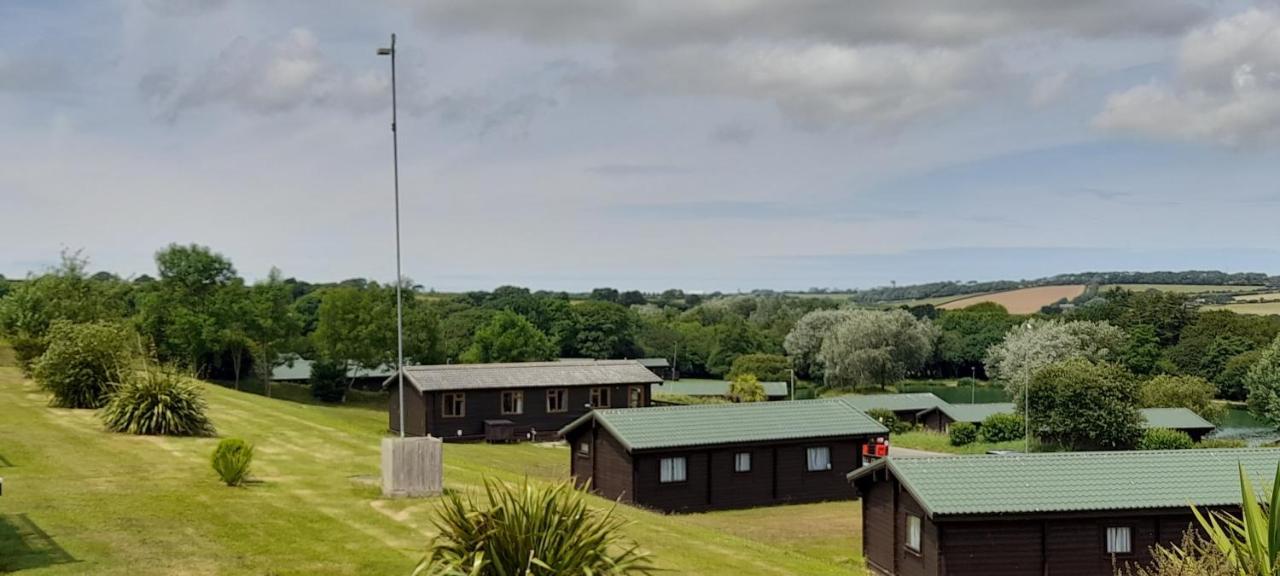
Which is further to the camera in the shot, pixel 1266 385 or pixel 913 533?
pixel 1266 385

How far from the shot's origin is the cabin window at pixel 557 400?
55156mm

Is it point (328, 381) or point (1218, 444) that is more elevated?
point (328, 381)

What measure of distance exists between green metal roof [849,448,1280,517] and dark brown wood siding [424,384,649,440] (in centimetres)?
2963

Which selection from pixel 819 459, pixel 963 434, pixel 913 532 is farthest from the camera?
pixel 963 434

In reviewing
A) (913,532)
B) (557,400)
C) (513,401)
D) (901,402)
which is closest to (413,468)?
(913,532)

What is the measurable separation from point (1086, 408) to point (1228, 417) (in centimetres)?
3152

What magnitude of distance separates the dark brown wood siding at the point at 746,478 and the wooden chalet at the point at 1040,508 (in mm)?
9514

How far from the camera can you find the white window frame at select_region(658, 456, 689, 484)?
113 ft

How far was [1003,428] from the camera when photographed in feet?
190

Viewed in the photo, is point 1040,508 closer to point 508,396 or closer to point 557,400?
point 508,396

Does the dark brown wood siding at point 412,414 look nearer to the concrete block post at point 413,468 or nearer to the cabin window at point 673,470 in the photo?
the cabin window at point 673,470

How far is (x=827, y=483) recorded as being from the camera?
36969mm

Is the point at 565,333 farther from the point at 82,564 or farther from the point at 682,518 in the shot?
the point at 82,564

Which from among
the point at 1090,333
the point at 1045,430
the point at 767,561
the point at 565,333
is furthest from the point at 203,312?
the point at 1090,333
